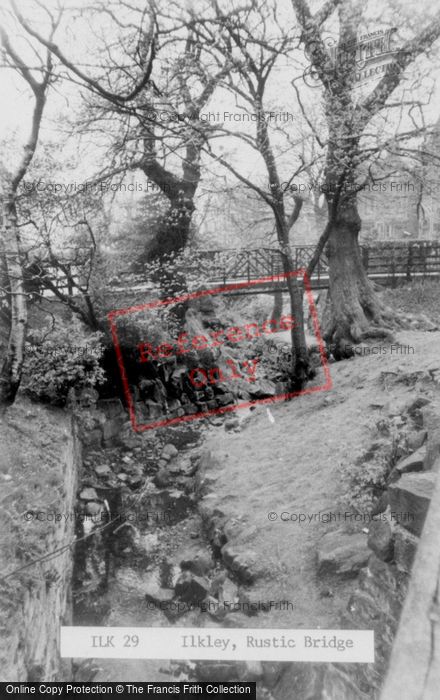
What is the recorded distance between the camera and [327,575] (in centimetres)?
398

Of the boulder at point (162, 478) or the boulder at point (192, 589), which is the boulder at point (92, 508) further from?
the boulder at point (192, 589)

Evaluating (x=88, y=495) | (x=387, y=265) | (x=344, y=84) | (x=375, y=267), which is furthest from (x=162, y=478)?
(x=387, y=265)

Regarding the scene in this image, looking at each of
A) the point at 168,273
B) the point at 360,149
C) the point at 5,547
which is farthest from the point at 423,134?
the point at 5,547

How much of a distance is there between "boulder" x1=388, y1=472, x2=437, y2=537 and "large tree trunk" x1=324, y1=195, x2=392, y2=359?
20.1ft

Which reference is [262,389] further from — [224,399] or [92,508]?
[92,508]

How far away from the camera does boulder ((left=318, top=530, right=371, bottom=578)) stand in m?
3.81

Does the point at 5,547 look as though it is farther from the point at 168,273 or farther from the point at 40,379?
the point at 168,273

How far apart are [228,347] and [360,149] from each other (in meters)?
5.84

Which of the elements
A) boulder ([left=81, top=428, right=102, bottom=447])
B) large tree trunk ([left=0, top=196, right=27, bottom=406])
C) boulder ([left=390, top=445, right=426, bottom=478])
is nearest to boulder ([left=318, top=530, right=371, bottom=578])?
boulder ([left=390, top=445, right=426, bottom=478])

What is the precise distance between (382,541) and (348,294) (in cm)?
668

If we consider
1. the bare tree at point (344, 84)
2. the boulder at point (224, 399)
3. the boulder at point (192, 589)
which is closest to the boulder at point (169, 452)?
the boulder at point (224, 399)

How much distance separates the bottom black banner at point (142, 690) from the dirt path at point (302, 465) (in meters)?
0.65

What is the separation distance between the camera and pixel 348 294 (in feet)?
30.6

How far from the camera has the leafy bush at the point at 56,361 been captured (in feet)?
21.1
